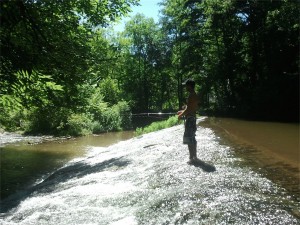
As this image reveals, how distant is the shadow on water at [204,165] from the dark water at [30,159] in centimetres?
555

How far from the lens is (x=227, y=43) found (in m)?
36.3

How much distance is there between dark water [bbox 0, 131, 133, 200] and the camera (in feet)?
40.2

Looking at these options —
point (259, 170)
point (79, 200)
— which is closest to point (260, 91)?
point (259, 170)

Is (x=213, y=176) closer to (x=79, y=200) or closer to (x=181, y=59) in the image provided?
(x=79, y=200)

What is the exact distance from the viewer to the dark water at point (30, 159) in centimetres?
1226

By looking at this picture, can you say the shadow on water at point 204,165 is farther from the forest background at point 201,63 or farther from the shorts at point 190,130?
the forest background at point 201,63

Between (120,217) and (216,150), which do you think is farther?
(216,150)

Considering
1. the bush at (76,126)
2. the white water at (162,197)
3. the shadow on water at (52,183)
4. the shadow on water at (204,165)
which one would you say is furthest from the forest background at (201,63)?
the shadow on water at (204,165)

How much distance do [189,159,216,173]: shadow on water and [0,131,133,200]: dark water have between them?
555 centimetres

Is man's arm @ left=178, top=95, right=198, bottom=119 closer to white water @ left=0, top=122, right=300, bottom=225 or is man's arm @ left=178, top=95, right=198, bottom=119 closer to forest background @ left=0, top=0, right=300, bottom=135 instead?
white water @ left=0, top=122, right=300, bottom=225

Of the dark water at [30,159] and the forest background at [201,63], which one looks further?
the dark water at [30,159]

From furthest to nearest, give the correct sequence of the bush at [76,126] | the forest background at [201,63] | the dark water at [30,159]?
the bush at [76,126] < the dark water at [30,159] < the forest background at [201,63]

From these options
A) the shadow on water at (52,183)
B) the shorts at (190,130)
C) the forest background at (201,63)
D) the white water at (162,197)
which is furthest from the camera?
the forest background at (201,63)

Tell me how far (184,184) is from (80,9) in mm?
8679
